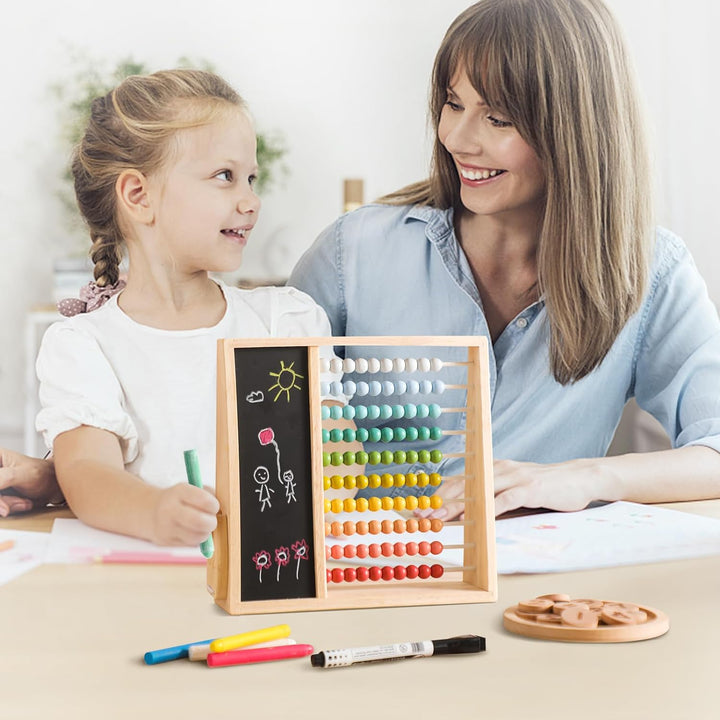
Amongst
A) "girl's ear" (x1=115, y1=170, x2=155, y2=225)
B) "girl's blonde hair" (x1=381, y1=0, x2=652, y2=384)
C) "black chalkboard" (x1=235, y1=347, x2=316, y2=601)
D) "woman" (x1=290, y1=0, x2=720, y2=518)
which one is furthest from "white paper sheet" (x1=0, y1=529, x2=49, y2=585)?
"girl's blonde hair" (x1=381, y1=0, x2=652, y2=384)

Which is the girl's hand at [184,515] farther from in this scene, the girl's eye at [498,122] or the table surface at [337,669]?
the girl's eye at [498,122]

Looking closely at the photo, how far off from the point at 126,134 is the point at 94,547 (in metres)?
0.59

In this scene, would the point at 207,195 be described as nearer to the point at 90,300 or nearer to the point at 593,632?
the point at 90,300

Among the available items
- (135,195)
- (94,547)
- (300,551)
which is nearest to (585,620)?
(300,551)

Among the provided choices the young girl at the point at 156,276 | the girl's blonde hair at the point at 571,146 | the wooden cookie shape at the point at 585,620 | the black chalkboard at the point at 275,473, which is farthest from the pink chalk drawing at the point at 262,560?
the girl's blonde hair at the point at 571,146

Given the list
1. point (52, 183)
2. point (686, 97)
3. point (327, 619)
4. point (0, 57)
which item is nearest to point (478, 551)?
point (327, 619)

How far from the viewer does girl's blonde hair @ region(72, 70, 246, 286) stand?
4.52 feet

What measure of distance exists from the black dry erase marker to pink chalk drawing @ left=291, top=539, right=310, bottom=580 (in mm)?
162

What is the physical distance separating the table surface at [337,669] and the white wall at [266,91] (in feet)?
1.97

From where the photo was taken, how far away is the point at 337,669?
771 millimetres

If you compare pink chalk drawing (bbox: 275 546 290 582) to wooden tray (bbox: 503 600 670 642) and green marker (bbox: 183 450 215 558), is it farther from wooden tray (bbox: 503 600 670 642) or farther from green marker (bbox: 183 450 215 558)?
wooden tray (bbox: 503 600 670 642)

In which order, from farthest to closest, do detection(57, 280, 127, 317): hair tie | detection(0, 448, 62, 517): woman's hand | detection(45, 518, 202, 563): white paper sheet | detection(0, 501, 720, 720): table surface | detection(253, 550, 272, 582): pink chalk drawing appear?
detection(57, 280, 127, 317): hair tie
detection(0, 448, 62, 517): woman's hand
detection(45, 518, 202, 563): white paper sheet
detection(253, 550, 272, 582): pink chalk drawing
detection(0, 501, 720, 720): table surface

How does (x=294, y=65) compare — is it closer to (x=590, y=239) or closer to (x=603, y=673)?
(x=590, y=239)

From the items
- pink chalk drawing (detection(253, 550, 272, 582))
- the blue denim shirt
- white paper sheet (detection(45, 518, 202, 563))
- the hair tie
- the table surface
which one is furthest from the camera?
the blue denim shirt
